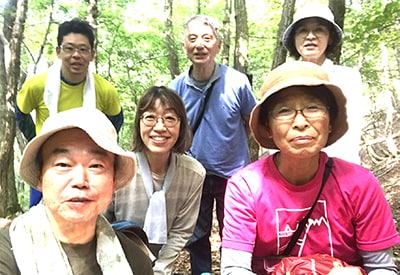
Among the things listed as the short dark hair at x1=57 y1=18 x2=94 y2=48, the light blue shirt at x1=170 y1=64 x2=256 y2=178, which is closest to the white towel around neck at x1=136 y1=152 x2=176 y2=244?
the light blue shirt at x1=170 y1=64 x2=256 y2=178

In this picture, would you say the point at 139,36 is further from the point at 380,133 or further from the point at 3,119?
the point at 380,133

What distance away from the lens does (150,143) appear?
3.24 metres

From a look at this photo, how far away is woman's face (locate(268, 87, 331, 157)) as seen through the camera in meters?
2.18

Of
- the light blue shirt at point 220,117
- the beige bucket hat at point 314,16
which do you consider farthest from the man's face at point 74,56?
the beige bucket hat at point 314,16

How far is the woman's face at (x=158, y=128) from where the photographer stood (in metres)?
3.23

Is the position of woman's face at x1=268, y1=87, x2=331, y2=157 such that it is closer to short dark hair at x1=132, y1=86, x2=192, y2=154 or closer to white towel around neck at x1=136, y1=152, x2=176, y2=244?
short dark hair at x1=132, y1=86, x2=192, y2=154

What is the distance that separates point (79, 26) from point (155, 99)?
1459mm

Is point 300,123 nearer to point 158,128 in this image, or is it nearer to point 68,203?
point 68,203

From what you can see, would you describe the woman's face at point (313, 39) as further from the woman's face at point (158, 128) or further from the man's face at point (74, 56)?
the man's face at point (74, 56)


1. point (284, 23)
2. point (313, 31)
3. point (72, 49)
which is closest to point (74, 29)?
point (72, 49)

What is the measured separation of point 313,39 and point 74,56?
214cm

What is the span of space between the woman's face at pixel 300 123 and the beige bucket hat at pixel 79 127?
75cm

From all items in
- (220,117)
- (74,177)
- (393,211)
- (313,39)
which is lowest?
(393,211)

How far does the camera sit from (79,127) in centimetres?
184
